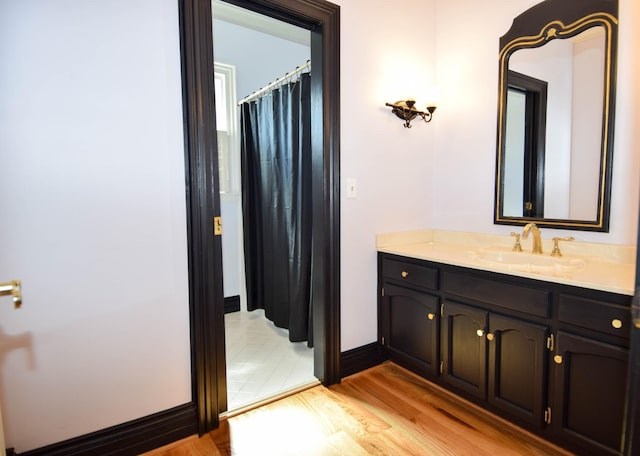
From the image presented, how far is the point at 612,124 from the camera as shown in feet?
5.47

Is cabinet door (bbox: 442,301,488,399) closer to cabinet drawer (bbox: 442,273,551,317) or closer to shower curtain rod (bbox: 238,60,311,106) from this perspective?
cabinet drawer (bbox: 442,273,551,317)

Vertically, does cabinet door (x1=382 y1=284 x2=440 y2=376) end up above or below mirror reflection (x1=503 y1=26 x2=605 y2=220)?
below

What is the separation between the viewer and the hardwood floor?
61.1 inches

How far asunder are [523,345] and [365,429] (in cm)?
84

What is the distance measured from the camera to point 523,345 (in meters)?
1.58

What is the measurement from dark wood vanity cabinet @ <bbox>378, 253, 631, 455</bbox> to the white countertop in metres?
0.04

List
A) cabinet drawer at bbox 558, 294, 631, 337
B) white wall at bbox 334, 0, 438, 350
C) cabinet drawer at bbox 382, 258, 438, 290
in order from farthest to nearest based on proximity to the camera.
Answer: white wall at bbox 334, 0, 438, 350
cabinet drawer at bbox 382, 258, 438, 290
cabinet drawer at bbox 558, 294, 631, 337

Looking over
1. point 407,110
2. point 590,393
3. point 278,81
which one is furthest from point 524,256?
point 278,81

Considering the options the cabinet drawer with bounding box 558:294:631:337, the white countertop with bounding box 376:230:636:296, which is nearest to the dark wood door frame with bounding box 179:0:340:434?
the white countertop with bounding box 376:230:636:296

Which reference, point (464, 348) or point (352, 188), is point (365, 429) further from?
point (352, 188)

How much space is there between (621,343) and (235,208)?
112 inches

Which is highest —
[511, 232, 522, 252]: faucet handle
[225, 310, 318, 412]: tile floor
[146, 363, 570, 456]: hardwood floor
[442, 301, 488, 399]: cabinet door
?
[511, 232, 522, 252]: faucet handle

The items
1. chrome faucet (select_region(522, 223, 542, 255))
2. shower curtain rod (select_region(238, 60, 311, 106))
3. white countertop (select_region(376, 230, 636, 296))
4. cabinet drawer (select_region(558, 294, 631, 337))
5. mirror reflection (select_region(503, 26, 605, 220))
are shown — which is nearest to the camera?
cabinet drawer (select_region(558, 294, 631, 337))

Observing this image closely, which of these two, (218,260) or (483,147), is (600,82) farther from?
(218,260)
